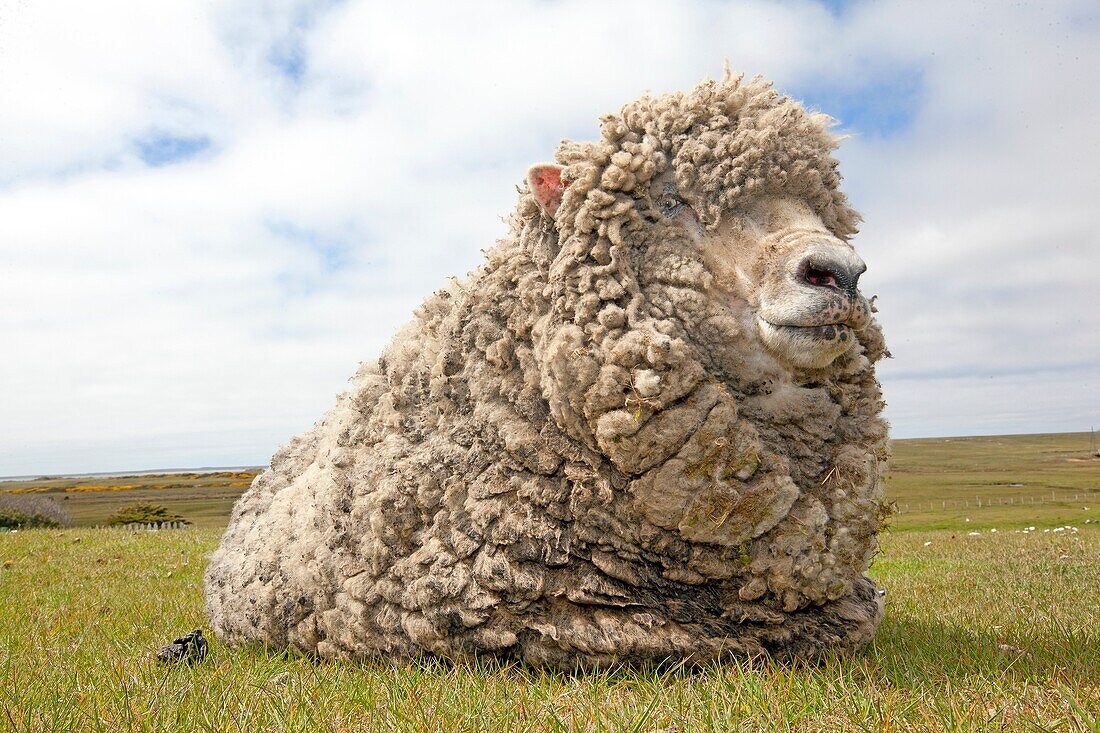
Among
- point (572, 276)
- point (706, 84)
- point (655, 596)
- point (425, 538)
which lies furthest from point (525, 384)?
point (706, 84)

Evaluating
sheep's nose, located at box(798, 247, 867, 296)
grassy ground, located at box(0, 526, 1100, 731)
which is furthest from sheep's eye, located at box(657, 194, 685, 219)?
grassy ground, located at box(0, 526, 1100, 731)

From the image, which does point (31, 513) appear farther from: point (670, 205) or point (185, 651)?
point (670, 205)

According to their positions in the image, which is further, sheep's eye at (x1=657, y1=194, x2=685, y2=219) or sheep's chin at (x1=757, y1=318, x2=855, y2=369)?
sheep's eye at (x1=657, y1=194, x2=685, y2=219)

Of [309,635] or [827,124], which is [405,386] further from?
[827,124]

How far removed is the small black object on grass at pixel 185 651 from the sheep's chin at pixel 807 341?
2962 mm

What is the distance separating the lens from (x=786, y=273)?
316cm

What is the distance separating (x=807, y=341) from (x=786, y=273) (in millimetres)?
281

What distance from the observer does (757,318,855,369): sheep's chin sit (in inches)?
123

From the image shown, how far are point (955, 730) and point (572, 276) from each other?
6.73 feet

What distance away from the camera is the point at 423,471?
3490 millimetres

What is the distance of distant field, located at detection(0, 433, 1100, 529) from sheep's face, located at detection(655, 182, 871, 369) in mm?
21868

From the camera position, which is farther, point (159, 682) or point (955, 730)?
→ point (159, 682)

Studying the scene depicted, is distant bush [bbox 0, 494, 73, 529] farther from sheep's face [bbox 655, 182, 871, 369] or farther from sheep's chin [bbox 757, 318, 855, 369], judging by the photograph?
sheep's chin [bbox 757, 318, 855, 369]

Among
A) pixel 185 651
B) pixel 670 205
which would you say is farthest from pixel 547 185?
pixel 185 651
